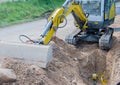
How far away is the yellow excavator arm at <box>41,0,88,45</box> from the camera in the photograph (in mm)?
10789

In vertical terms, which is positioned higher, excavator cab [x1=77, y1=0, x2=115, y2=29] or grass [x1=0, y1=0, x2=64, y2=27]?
excavator cab [x1=77, y1=0, x2=115, y2=29]

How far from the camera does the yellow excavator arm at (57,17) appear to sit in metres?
10.8

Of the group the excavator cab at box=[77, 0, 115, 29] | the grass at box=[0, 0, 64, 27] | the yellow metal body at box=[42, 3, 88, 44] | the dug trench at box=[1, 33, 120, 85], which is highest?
the yellow metal body at box=[42, 3, 88, 44]

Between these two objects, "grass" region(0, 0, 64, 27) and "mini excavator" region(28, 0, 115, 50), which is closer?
"mini excavator" region(28, 0, 115, 50)

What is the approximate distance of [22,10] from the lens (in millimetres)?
26969

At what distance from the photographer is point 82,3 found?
15.2 meters

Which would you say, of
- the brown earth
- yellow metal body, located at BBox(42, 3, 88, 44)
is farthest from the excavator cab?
the brown earth

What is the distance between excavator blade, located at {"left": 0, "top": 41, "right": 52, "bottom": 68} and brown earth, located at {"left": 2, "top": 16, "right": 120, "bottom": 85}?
0.24 metres

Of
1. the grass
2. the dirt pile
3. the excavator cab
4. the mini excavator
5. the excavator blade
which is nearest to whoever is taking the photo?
the dirt pile

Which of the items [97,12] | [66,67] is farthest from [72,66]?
[97,12]

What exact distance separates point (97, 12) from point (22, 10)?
507 inches

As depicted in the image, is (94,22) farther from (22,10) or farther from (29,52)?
(22,10)

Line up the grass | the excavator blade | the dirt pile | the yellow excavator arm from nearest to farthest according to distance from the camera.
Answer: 1. the dirt pile
2. the excavator blade
3. the yellow excavator arm
4. the grass

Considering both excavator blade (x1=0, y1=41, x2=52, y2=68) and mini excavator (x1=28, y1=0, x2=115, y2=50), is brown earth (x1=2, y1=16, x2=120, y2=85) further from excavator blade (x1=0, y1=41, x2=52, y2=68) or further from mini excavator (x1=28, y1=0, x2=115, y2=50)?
mini excavator (x1=28, y1=0, x2=115, y2=50)
